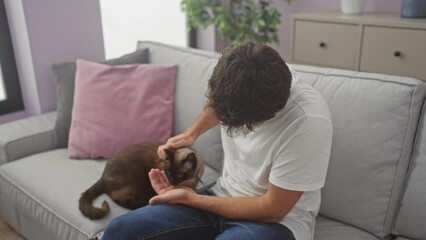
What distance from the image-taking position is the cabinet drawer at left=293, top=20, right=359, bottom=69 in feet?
7.59

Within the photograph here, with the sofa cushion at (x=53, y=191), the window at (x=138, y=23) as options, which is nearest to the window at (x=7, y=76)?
the sofa cushion at (x=53, y=191)

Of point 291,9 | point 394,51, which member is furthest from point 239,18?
point 394,51

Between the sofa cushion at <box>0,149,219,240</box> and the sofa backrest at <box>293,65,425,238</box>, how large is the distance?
530 millimetres

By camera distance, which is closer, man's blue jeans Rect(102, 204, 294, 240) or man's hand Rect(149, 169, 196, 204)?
man's blue jeans Rect(102, 204, 294, 240)

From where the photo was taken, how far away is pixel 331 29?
2.37 metres

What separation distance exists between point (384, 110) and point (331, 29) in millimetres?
1242

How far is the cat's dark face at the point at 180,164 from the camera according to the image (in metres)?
1.38

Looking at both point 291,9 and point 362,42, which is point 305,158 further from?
point 291,9

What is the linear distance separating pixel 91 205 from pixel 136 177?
0.60ft

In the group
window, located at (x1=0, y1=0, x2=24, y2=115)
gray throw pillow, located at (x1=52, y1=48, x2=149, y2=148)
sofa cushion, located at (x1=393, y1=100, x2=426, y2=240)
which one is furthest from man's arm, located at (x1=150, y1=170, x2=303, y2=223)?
window, located at (x1=0, y1=0, x2=24, y2=115)

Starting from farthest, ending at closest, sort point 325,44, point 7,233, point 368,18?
point 325,44, point 368,18, point 7,233

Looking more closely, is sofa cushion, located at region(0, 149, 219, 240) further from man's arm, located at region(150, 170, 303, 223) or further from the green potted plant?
the green potted plant

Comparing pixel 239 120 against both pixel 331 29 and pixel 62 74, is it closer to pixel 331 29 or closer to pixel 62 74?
pixel 62 74

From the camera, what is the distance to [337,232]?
50.1 inches
